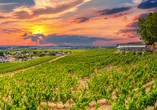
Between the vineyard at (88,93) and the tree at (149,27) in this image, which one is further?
the tree at (149,27)

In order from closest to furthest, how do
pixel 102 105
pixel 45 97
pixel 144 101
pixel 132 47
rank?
pixel 144 101
pixel 102 105
pixel 45 97
pixel 132 47

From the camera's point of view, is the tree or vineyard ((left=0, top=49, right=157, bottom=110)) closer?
vineyard ((left=0, top=49, right=157, bottom=110))

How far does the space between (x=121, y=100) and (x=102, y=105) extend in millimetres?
2131

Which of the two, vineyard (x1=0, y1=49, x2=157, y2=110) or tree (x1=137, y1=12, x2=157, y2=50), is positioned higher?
tree (x1=137, y1=12, x2=157, y2=50)

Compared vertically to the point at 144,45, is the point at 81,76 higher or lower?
lower

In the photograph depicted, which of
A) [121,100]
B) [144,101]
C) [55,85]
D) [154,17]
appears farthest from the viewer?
[154,17]

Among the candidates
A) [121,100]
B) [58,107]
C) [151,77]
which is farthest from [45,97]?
[151,77]

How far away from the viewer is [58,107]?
9.74m

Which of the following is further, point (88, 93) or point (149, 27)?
point (149, 27)

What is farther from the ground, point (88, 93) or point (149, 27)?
point (149, 27)

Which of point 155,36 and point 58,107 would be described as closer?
point 58,107

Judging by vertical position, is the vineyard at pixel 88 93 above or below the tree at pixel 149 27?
→ below

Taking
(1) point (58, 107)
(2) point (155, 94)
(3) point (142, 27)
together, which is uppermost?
(3) point (142, 27)

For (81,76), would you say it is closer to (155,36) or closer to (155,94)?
(155,94)
